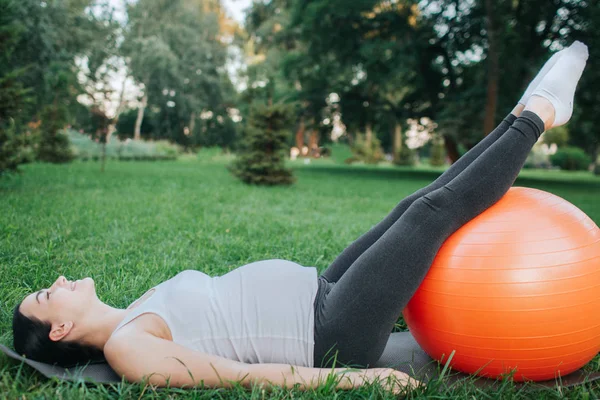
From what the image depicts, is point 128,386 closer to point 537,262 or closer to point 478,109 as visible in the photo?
point 537,262

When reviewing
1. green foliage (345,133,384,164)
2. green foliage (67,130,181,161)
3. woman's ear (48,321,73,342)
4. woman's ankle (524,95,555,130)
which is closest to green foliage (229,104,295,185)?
woman's ankle (524,95,555,130)

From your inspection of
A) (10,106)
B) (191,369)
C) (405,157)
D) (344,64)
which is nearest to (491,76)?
(344,64)

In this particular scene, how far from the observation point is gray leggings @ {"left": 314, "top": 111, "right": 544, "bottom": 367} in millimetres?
1776

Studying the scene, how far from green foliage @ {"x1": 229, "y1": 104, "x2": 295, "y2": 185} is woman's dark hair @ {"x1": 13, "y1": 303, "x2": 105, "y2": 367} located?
8.43m

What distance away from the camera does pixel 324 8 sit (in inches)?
587

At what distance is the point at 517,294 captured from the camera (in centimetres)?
178

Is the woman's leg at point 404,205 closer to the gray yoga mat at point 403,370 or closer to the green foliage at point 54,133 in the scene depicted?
the gray yoga mat at point 403,370

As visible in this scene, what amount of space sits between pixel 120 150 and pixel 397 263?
65.1ft

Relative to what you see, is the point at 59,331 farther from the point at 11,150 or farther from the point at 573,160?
the point at 573,160

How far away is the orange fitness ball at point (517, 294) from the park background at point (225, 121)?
0.15 metres

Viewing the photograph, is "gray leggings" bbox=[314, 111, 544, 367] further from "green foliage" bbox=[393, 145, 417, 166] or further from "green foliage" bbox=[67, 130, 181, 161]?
"green foliage" bbox=[393, 145, 417, 166]

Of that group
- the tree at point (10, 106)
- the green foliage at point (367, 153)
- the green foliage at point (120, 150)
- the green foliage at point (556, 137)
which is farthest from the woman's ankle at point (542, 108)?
the green foliage at point (556, 137)

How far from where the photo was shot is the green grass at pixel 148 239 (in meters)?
1.83

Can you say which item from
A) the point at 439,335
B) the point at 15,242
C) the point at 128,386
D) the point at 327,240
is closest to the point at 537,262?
the point at 439,335
